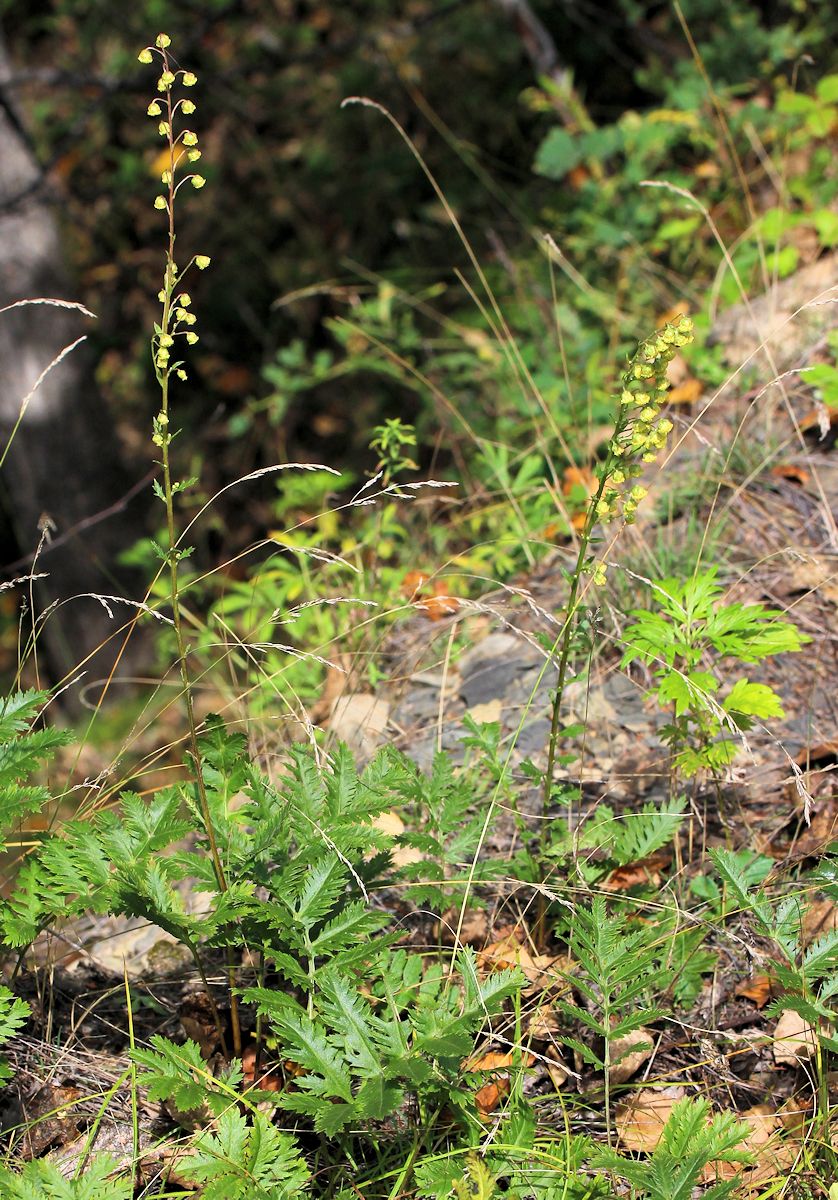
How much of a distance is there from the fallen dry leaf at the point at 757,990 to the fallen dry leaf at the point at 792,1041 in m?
0.05

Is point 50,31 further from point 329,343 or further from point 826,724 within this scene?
point 826,724

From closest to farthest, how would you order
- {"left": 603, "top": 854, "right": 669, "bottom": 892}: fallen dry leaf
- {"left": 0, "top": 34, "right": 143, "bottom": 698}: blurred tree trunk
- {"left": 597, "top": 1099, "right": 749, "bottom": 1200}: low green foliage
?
{"left": 597, "top": 1099, "right": 749, "bottom": 1200}: low green foliage → {"left": 603, "top": 854, "right": 669, "bottom": 892}: fallen dry leaf → {"left": 0, "top": 34, "right": 143, "bottom": 698}: blurred tree trunk

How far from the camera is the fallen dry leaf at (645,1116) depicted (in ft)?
6.24

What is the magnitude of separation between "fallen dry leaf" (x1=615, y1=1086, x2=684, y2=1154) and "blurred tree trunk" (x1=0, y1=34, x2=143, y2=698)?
3566 mm

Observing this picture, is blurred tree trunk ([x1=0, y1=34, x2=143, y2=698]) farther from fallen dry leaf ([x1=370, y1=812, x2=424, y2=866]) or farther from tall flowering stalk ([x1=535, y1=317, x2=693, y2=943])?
tall flowering stalk ([x1=535, y1=317, x2=693, y2=943])

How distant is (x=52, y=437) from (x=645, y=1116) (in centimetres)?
441

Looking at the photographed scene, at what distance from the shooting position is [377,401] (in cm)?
670

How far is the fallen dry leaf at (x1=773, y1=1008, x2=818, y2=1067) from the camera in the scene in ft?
6.45

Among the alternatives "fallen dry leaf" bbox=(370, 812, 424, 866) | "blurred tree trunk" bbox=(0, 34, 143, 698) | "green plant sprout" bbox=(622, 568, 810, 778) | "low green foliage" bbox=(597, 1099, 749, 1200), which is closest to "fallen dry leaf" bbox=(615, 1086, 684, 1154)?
"low green foliage" bbox=(597, 1099, 749, 1200)

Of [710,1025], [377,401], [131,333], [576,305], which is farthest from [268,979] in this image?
[131,333]

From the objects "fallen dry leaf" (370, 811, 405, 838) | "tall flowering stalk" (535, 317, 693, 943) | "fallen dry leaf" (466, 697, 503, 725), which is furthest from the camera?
"fallen dry leaf" (466, 697, 503, 725)

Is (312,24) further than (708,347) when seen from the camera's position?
Yes

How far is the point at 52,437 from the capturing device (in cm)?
538

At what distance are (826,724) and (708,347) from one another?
1852 mm
